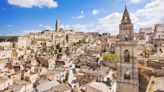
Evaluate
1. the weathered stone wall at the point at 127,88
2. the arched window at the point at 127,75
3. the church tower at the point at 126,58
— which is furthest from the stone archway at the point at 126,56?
the weathered stone wall at the point at 127,88

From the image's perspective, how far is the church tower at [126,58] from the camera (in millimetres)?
20688

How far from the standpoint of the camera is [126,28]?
20781 millimetres

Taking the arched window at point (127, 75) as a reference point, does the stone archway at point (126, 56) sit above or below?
above

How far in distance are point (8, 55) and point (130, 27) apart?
142 ft

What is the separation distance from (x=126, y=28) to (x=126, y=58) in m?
3.31

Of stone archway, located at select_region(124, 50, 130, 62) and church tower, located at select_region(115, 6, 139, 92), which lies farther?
stone archway, located at select_region(124, 50, 130, 62)

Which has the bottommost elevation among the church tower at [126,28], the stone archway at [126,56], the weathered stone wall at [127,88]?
the weathered stone wall at [127,88]

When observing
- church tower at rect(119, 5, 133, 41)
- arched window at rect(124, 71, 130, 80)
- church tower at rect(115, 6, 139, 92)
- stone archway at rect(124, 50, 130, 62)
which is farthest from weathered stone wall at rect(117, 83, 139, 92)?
church tower at rect(119, 5, 133, 41)

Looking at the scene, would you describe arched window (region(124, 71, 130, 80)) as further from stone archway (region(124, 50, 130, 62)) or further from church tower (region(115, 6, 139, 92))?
stone archway (region(124, 50, 130, 62))

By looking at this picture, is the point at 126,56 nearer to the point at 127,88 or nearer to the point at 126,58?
the point at 126,58

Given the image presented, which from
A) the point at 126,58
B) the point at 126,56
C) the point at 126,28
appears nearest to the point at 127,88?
the point at 126,58

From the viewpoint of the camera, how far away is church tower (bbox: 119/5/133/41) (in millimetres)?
20609

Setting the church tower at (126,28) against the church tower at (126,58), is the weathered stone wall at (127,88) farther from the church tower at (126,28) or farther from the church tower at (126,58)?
the church tower at (126,28)

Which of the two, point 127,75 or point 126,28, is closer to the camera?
point 126,28
